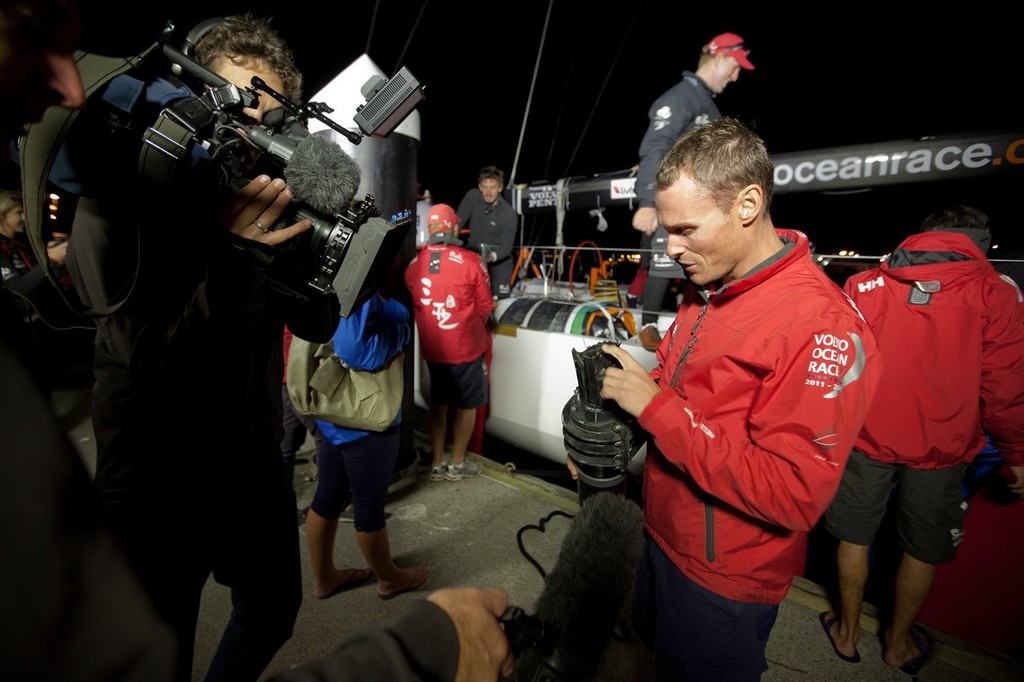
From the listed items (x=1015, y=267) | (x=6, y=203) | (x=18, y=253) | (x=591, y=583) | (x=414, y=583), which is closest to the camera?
(x=591, y=583)

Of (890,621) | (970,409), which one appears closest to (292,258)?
(970,409)

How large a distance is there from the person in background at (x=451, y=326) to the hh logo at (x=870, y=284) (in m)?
2.71

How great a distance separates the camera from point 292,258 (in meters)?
1.44

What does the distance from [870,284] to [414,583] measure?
10.4 feet

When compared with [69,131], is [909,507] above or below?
below

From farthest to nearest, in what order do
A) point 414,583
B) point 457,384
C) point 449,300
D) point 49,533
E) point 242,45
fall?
point 457,384, point 449,300, point 414,583, point 242,45, point 49,533

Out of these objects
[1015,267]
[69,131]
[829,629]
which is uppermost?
[1015,267]

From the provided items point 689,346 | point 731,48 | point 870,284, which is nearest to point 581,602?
point 689,346

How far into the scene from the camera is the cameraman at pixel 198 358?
3.71ft

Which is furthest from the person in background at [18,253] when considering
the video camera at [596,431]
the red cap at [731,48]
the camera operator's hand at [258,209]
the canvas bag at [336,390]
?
the red cap at [731,48]

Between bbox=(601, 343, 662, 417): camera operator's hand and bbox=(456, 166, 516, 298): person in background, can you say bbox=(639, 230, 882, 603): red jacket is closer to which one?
bbox=(601, 343, 662, 417): camera operator's hand

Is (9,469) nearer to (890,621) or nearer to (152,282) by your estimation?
(152,282)

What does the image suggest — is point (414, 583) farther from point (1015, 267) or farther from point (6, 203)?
point (1015, 267)

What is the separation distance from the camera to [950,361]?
2.15 metres
